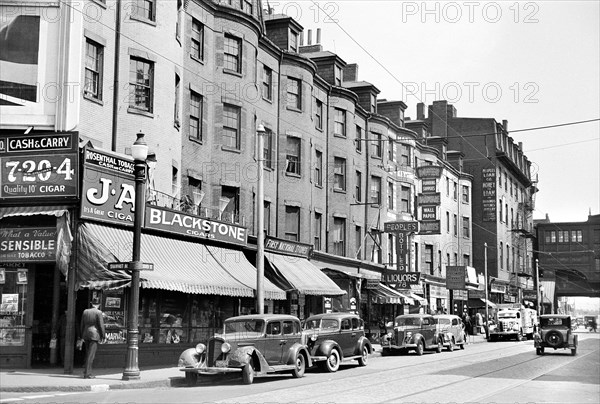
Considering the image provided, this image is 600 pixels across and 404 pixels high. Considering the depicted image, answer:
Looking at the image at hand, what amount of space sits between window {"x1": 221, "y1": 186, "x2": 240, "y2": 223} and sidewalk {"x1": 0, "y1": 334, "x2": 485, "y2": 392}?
33.1ft

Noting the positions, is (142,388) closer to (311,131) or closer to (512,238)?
(311,131)

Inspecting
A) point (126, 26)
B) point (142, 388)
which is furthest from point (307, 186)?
point (142, 388)

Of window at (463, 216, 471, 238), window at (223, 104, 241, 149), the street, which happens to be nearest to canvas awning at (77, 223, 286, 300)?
the street

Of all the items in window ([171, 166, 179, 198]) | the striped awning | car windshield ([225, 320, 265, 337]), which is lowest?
car windshield ([225, 320, 265, 337])

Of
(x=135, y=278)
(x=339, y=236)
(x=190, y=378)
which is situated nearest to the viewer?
(x=135, y=278)

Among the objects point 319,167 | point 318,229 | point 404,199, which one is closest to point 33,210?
point 318,229

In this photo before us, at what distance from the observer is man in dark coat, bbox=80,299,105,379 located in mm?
17881

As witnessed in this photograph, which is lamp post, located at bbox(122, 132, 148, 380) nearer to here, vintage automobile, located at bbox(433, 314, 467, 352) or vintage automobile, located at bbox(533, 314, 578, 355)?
vintage automobile, located at bbox(433, 314, 467, 352)

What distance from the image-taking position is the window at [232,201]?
96.5ft

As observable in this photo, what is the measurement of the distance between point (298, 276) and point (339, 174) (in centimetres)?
1063

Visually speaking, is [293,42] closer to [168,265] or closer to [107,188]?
[168,265]

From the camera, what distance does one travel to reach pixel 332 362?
22.9 m

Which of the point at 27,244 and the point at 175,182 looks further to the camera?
the point at 175,182

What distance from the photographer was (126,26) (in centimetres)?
2339
